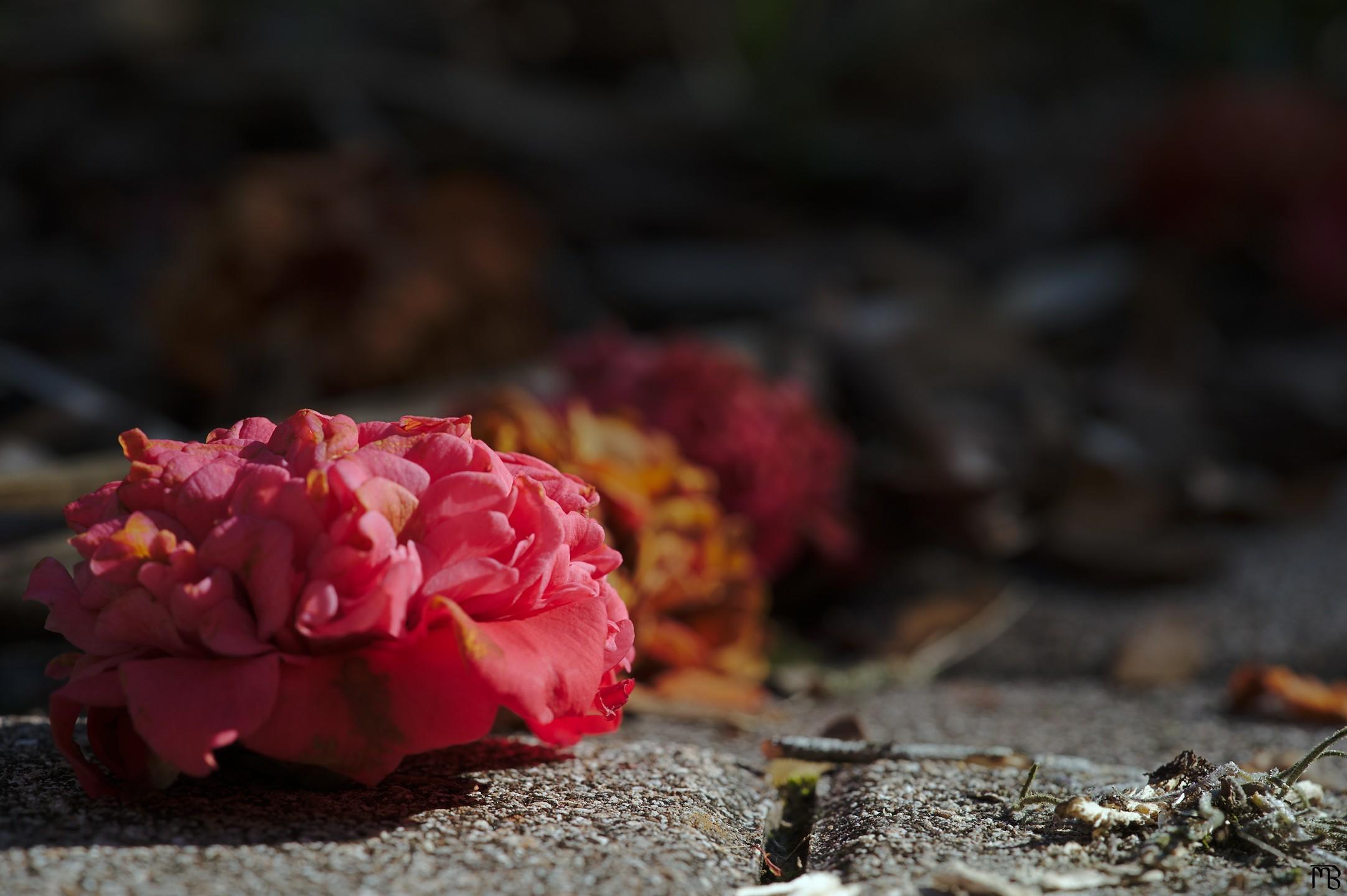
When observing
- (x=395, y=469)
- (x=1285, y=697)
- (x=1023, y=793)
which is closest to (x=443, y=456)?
(x=395, y=469)

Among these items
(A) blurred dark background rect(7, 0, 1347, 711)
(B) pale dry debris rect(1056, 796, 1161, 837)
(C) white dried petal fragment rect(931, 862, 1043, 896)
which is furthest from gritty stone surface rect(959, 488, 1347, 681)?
(C) white dried petal fragment rect(931, 862, 1043, 896)

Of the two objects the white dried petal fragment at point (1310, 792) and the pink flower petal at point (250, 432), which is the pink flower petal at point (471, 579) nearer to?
the pink flower petal at point (250, 432)

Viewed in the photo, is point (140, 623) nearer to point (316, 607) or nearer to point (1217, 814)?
point (316, 607)

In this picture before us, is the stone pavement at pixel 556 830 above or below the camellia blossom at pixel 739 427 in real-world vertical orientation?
below

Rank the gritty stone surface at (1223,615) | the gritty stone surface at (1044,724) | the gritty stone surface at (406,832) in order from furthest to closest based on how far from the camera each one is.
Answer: the gritty stone surface at (1223,615) → the gritty stone surface at (1044,724) → the gritty stone surface at (406,832)

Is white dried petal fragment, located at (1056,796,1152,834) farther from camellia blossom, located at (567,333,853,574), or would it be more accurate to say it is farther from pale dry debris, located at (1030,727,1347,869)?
camellia blossom, located at (567,333,853,574)

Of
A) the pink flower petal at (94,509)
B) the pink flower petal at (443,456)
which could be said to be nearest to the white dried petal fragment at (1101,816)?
the pink flower petal at (443,456)
